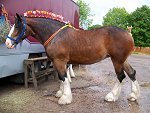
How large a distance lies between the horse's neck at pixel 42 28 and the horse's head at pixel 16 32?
0.26 metres

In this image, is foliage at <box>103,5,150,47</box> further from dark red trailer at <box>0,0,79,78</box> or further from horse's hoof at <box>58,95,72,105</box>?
horse's hoof at <box>58,95,72,105</box>

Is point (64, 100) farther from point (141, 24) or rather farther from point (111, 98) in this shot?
point (141, 24)

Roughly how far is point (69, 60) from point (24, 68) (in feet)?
5.89

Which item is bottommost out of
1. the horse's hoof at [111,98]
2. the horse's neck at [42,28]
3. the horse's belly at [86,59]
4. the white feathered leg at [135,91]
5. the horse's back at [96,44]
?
the horse's hoof at [111,98]

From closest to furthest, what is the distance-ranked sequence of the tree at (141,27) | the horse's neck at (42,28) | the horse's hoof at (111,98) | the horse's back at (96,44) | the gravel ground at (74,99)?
1. the gravel ground at (74,99)
2. the horse's back at (96,44)
3. the horse's neck at (42,28)
4. the horse's hoof at (111,98)
5. the tree at (141,27)

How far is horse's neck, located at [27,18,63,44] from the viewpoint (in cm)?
658

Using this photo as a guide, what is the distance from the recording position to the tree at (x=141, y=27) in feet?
134

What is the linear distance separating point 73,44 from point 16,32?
136cm

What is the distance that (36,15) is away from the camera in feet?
22.8

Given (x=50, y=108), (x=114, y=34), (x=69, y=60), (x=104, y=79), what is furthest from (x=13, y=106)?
(x=104, y=79)

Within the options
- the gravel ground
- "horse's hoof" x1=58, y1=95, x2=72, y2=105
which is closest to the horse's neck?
"horse's hoof" x1=58, y1=95, x2=72, y2=105

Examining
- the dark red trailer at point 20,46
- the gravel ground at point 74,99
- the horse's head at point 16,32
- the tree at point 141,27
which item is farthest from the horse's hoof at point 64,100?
the tree at point 141,27

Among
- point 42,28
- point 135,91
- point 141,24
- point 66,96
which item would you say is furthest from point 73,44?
point 141,24

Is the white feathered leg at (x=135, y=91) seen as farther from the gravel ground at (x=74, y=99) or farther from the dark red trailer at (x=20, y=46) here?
the dark red trailer at (x=20, y=46)
